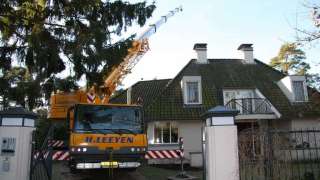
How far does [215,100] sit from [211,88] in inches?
53.6

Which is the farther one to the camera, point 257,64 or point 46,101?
point 257,64

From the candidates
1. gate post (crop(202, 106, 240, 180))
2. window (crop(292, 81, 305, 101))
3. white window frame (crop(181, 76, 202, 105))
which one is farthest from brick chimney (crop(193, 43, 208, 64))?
gate post (crop(202, 106, 240, 180))

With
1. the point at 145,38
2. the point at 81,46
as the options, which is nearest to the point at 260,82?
the point at 145,38

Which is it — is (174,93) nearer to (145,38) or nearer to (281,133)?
(145,38)

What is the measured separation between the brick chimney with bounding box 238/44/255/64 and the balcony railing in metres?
5.74

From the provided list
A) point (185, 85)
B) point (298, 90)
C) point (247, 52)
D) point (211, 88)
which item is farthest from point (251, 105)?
point (247, 52)

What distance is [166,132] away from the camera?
2689 cm

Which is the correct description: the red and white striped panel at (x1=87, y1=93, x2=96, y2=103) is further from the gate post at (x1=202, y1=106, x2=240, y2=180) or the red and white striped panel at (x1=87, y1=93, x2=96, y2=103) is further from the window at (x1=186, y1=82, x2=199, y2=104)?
the window at (x1=186, y1=82, x2=199, y2=104)

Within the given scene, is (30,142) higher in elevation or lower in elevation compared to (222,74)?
lower

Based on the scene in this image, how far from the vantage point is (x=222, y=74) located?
30.8m

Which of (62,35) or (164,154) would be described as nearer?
(62,35)

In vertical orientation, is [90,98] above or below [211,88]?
below

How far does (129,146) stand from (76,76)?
118 inches

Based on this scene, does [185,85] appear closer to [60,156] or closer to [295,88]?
[295,88]
